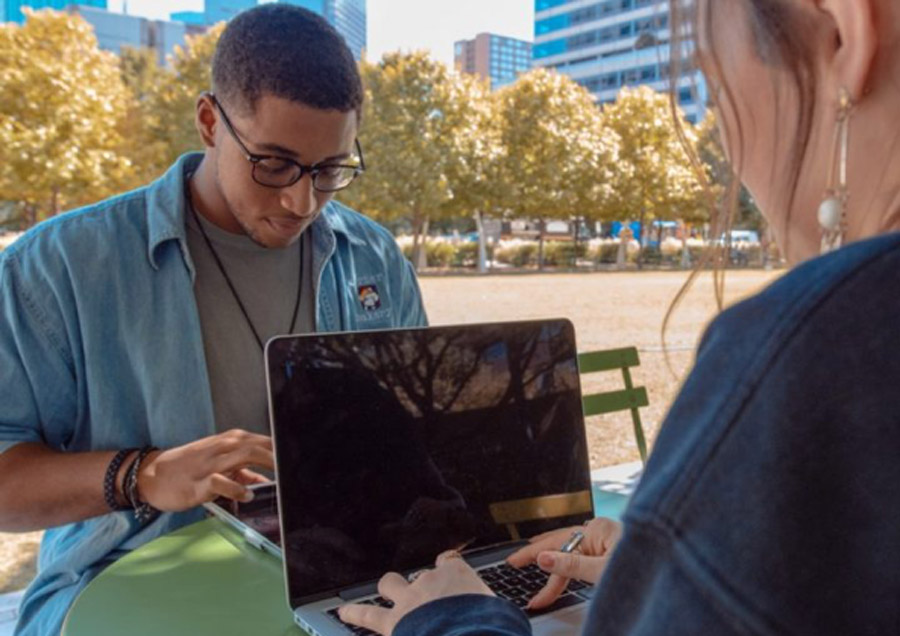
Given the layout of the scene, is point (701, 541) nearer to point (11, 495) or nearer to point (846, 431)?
point (846, 431)

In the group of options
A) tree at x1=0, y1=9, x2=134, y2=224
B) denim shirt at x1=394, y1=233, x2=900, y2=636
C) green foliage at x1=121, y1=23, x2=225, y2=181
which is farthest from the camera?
green foliage at x1=121, y1=23, x2=225, y2=181

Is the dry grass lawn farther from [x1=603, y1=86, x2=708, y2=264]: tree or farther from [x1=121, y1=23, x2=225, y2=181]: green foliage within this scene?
[x1=121, y1=23, x2=225, y2=181]: green foliage

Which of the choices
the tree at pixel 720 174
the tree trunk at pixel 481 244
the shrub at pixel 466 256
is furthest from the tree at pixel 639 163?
the tree at pixel 720 174

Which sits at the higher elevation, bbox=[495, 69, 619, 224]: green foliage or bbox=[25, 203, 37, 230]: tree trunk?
bbox=[495, 69, 619, 224]: green foliage

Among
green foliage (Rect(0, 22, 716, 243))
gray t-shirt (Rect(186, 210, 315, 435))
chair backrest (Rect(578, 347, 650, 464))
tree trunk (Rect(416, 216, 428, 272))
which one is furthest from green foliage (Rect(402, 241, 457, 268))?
gray t-shirt (Rect(186, 210, 315, 435))

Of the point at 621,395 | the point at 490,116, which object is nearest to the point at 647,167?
the point at 490,116

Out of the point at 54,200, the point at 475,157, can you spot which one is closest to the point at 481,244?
the point at 475,157

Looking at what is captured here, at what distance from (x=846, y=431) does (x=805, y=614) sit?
8 cm

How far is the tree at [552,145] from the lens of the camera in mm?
22828

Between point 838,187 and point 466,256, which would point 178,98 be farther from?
point 838,187

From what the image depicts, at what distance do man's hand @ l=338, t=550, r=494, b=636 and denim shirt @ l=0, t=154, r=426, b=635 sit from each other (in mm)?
822

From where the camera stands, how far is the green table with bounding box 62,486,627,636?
114 centimetres

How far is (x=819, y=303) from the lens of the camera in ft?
1.26

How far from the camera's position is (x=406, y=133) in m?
18.9
